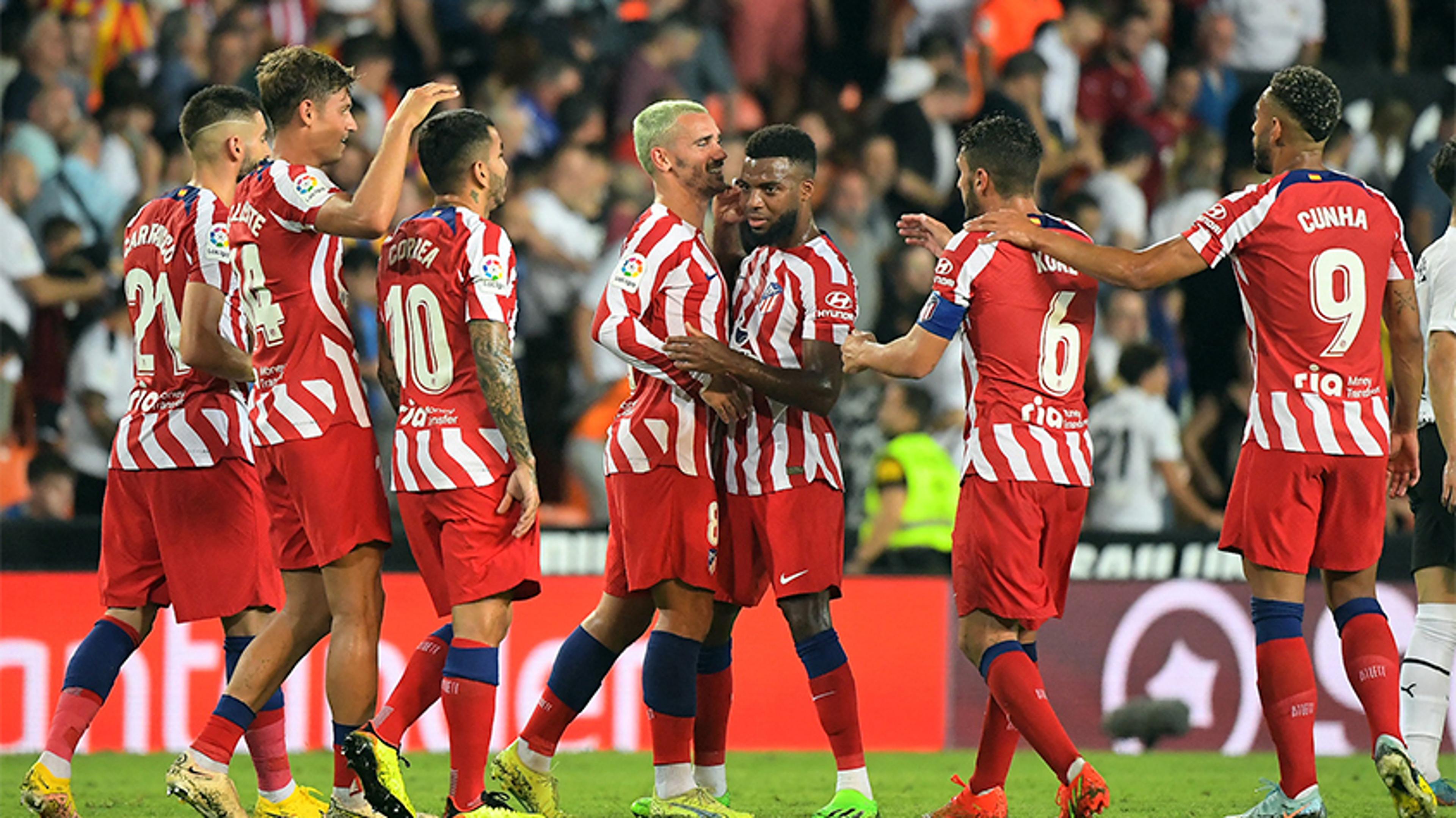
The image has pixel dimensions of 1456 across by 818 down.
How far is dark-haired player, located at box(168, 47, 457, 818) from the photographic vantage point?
6.33 meters

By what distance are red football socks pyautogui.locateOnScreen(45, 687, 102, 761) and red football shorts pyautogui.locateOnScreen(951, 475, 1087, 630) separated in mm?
3384

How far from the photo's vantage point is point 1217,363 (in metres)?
12.8

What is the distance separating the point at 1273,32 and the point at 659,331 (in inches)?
351

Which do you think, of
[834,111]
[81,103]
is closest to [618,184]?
[834,111]

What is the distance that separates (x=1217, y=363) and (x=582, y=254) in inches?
182

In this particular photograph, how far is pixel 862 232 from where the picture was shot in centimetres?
1220

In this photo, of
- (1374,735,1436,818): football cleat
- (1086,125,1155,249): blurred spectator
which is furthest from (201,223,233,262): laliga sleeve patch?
(1086,125,1155,249): blurred spectator

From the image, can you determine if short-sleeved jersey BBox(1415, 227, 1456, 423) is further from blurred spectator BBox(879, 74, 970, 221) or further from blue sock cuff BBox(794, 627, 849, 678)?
blurred spectator BBox(879, 74, 970, 221)

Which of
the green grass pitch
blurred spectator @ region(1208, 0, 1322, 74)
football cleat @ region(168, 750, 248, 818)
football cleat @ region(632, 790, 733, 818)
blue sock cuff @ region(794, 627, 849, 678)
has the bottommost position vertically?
the green grass pitch

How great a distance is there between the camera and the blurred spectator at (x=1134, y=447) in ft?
37.7

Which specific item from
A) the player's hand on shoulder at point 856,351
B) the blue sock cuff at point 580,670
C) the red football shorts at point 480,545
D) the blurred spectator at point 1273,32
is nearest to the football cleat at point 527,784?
the blue sock cuff at point 580,670

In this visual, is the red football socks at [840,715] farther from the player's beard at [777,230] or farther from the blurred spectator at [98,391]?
the blurred spectator at [98,391]

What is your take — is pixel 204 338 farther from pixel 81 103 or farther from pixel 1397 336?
pixel 81 103

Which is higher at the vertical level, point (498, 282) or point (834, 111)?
point (834, 111)
